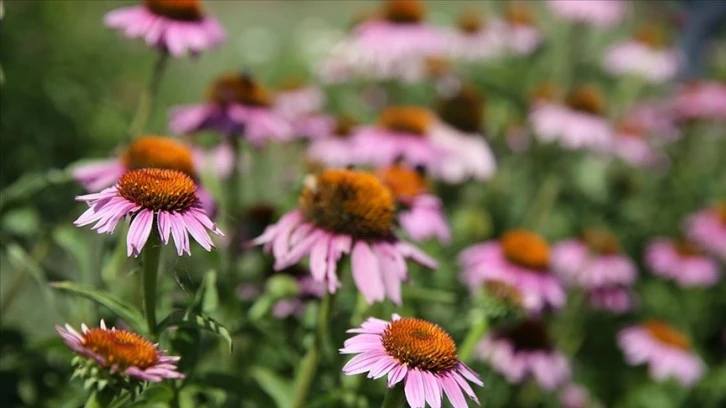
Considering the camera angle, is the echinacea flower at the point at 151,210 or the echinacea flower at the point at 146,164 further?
the echinacea flower at the point at 146,164

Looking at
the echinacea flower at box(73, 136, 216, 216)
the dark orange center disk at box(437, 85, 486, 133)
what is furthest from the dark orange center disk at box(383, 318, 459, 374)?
the dark orange center disk at box(437, 85, 486, 133)

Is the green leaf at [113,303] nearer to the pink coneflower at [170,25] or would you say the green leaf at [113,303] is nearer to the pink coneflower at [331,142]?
the pink coneflower at [170,25]

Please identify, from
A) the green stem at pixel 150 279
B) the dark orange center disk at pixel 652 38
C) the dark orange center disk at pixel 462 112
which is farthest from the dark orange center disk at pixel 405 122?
the dark orange center disk at pixel 652 38

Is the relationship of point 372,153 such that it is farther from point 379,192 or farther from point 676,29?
point 676,29

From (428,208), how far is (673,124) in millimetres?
1872

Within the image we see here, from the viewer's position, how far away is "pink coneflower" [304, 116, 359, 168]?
206 centimetres

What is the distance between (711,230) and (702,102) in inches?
28.1

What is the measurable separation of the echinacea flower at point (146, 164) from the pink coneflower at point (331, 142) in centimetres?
67

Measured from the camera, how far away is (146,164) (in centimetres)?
125

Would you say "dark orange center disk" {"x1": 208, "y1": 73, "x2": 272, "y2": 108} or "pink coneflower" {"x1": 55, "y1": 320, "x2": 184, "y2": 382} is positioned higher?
"pink coneflower" {"x1": 55, "y1": 320, "x2": 184, "y2": 382}

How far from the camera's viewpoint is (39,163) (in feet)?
6.38

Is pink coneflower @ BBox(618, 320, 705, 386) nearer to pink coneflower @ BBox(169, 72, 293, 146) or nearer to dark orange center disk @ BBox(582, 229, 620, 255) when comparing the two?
dark orange center disk @ BBox(582, 229, 620, 255)

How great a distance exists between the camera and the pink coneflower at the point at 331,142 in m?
2.06

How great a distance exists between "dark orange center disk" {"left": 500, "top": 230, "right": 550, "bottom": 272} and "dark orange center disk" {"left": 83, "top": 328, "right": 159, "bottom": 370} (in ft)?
3.69
